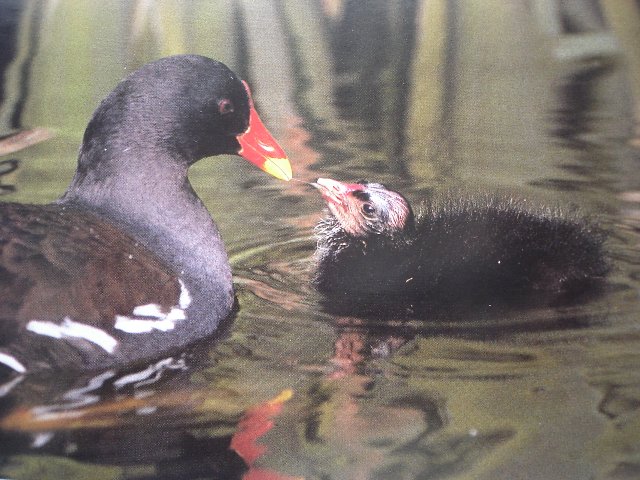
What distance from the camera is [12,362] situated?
2.84 meters

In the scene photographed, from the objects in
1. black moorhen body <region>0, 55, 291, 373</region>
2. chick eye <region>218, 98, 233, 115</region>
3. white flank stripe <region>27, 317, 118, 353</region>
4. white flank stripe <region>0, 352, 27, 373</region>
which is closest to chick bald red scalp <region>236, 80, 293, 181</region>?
black moorhen body <region>0, 55, 291, 373</region>

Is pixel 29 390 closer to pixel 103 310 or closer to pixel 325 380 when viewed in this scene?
pixel 103 310

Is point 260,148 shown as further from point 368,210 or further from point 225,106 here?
point 368,210

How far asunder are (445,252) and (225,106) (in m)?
0.91

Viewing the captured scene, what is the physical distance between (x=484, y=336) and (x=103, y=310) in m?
1.15

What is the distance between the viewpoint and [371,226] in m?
4.02

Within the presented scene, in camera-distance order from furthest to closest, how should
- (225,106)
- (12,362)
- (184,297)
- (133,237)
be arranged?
(225,106) < (133,237) < (184,297) < (12,362)

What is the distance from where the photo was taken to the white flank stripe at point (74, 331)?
9.39 ft

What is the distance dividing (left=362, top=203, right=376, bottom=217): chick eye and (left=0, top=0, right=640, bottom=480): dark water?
0.30m

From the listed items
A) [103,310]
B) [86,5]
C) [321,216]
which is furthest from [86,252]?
[86,5]

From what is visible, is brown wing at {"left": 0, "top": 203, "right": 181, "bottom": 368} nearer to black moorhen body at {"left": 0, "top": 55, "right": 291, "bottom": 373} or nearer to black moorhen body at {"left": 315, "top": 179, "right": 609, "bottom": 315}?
black moorhen body at {"left": 0, "top": 55, "right": 291, "bottom": 373}

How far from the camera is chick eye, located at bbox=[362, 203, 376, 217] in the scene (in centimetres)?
401

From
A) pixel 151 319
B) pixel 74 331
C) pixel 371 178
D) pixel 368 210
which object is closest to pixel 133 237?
pixel 151 319

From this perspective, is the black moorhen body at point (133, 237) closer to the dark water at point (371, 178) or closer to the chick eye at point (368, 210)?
the dark water at point (371, 178)
